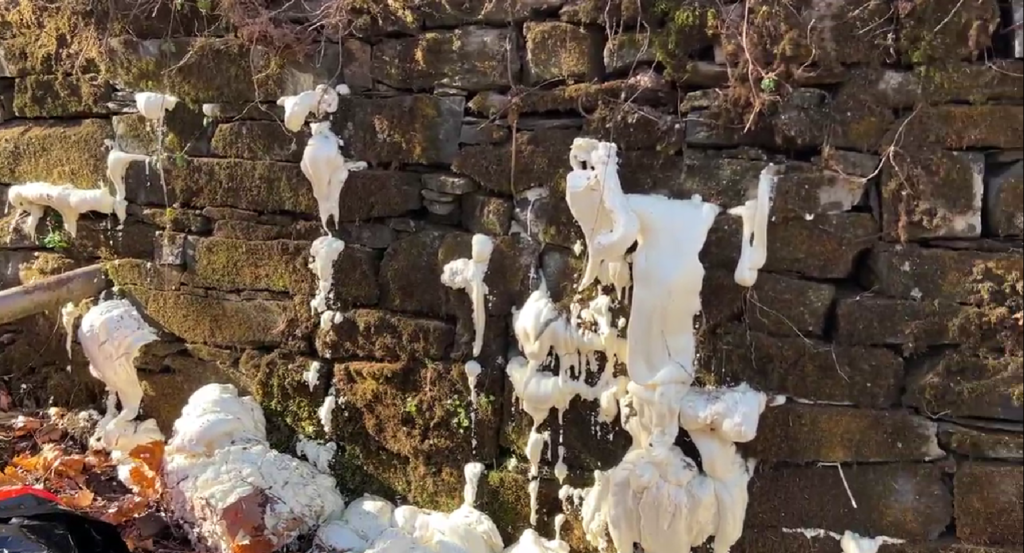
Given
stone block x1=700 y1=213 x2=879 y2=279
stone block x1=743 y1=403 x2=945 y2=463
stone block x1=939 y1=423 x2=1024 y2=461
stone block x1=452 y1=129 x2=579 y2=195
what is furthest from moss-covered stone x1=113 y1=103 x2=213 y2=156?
stone block x1=939 y1=423 x2=1024 y2=461

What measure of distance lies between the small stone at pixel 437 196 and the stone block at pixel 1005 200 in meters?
2.01

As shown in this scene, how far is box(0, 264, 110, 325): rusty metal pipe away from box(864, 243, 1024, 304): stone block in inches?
144

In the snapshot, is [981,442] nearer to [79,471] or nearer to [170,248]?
[170,248]

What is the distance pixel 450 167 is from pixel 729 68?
→ 4.01 ft

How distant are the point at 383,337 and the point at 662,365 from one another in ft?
4.12

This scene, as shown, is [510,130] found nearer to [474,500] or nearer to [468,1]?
[468,1]

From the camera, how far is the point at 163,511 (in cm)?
381

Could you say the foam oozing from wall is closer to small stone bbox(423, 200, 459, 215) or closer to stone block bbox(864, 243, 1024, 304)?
stone block bbox(864, 243, 1024, 304)

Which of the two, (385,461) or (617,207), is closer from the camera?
(617,207)

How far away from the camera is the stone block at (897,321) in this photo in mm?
2893

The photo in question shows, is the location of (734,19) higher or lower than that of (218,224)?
higher

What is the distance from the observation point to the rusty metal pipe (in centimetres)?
417

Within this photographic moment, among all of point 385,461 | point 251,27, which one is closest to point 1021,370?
point 385,461

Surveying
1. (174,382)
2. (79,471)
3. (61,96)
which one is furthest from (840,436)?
(61,96)
